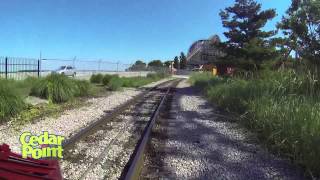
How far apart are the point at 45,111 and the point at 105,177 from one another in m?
8.08

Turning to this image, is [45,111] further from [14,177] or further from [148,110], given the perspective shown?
[14,177]

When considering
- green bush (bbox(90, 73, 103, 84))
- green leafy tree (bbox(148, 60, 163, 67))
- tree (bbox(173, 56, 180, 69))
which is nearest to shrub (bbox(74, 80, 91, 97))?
green bush (bbox(90, 73, 103, 84))

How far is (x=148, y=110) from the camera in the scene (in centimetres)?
1562

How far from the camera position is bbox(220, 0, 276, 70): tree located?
29.6 meters

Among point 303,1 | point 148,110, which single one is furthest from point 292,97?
point 303,1

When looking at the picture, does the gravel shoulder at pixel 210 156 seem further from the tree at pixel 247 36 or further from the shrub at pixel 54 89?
the tree at pixel 247 36

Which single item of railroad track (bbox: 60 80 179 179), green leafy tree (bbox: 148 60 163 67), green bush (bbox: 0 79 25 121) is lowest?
railroad track (bbox: 60 80 179 179)

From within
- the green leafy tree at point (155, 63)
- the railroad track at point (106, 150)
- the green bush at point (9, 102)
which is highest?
the green leafy tree at point (155, 63)

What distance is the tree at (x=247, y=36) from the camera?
2962 cm

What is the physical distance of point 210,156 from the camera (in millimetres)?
7746

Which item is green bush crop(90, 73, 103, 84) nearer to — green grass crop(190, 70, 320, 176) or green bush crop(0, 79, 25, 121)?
green grass crop(190, 70, 320, 176)

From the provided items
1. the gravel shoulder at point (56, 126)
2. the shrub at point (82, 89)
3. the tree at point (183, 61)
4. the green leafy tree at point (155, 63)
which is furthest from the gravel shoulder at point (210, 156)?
the tree at point (183, 61)

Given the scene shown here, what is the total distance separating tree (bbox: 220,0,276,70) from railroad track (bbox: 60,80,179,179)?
62.0ft

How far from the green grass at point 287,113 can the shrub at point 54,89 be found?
6649mm
